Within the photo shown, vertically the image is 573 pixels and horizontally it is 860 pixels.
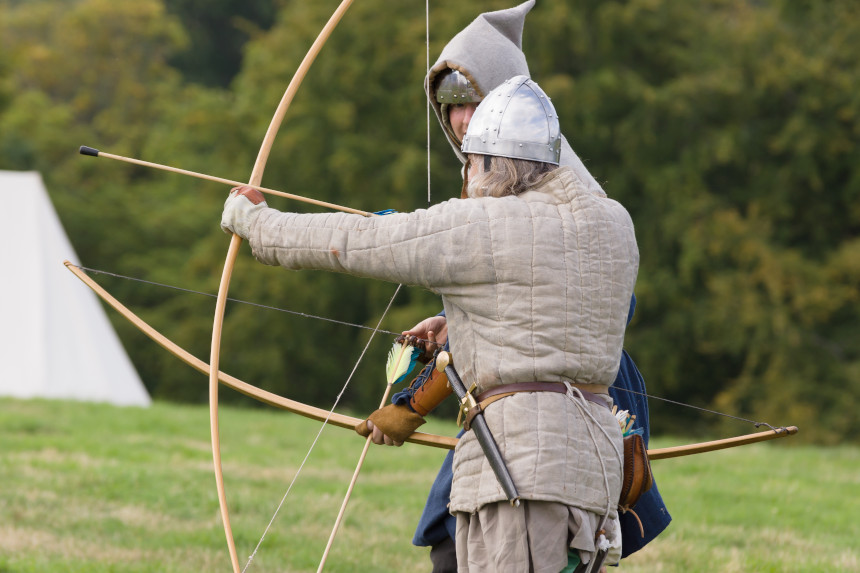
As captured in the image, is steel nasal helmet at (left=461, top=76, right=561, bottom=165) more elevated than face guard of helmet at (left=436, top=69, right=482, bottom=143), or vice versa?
face guard of helmet at (left=436, top=69, right=482, bottom=143)

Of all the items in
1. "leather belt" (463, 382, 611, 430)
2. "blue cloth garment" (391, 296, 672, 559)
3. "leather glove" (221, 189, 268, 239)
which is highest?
"leather glove" (221, 189, 268, 239)

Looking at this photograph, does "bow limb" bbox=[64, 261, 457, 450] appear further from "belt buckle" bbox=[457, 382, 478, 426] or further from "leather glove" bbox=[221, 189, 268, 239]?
"leather glove" bbox=[221, 189, 268, 239]

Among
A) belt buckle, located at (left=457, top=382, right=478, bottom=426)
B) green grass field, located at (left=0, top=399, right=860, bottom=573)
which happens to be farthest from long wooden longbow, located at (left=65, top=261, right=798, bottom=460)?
green grass field, located at (left=0, top=399, right=860, bottom=573)

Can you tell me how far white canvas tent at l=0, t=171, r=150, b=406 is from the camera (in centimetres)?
1000

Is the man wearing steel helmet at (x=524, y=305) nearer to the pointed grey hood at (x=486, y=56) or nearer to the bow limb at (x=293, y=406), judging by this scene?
the bow limb at (x=293, y=406)

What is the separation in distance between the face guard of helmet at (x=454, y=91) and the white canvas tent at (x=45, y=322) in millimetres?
7070

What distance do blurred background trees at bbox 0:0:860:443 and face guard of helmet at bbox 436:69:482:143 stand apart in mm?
8825

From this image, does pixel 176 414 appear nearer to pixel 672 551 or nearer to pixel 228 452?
pixel 228 452

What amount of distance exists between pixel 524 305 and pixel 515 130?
375mm

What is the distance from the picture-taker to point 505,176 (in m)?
2.43

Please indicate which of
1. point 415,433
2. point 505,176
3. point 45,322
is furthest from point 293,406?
point 45,322

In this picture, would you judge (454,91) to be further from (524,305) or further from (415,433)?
(524,305)

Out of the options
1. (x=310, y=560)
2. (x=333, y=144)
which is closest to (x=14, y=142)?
(x=333, y=144)

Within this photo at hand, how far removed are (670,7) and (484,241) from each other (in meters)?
14.3
